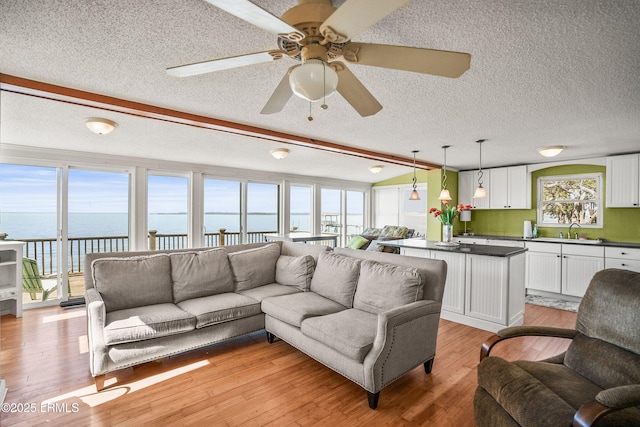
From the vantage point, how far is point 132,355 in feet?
7.83

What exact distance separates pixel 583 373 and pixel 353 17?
221cm

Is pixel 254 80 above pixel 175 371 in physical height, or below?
above

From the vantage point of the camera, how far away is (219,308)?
112 inches

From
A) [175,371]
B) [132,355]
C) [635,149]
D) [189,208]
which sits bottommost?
[175,371]

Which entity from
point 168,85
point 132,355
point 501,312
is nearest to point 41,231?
point 132,355

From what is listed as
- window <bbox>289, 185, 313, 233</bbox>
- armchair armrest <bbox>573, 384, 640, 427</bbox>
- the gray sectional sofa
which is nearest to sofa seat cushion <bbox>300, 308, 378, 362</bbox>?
the gray sectional sofa

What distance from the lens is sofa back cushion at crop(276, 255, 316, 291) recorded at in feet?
11.1

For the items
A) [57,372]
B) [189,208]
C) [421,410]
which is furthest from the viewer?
[189,208]

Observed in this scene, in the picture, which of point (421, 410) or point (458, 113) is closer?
point (421, 410)

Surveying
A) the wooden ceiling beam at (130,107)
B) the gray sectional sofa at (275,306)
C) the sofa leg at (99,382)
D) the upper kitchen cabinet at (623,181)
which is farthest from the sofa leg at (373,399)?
the upper kitchen cabinet at (623,181)

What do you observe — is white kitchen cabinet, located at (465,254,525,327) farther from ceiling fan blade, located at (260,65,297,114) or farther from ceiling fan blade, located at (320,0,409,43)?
ceiling fan blade, located at (320,0,409,43)

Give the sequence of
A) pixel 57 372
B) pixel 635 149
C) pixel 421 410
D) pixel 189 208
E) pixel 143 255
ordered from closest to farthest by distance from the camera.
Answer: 1. pixel 421 410
2. pixel 57 372
3. pixel 143 255
4. pixel 635 149
5. pixel 189 208

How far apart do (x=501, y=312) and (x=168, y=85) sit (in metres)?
3.92

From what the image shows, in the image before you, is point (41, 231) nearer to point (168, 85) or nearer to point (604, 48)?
point (168, 85)
